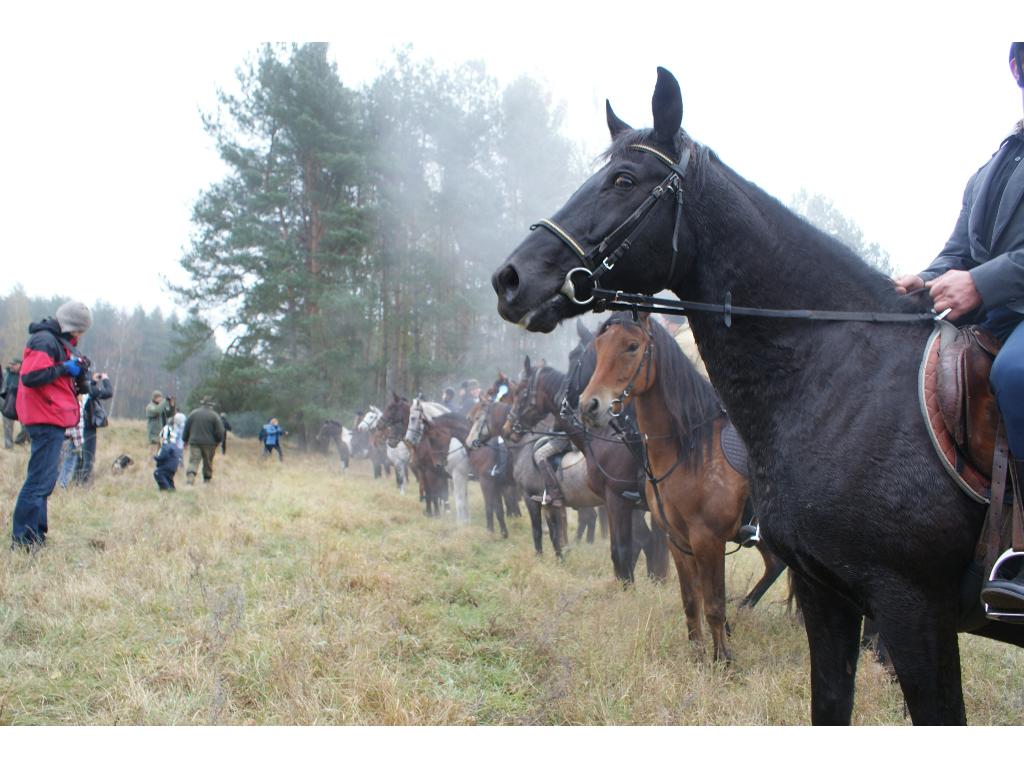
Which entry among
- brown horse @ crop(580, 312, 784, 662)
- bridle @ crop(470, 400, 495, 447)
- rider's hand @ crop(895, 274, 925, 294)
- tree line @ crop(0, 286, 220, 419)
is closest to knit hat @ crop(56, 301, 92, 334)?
brown horse @ crop(580, 312, 784, 662)

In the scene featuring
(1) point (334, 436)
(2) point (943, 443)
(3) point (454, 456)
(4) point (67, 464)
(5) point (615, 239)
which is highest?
(5) point (615, 239)

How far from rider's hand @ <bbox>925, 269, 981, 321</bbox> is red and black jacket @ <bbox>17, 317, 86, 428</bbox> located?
21.2 ft

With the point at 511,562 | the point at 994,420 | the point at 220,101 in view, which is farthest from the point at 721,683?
the point at 220,101

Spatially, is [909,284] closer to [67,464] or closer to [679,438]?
[679,438]

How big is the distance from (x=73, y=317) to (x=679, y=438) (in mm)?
5634

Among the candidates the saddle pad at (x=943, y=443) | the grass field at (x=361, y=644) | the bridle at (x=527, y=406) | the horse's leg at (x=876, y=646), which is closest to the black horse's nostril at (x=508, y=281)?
the saddle pad at (x=943, y=443)

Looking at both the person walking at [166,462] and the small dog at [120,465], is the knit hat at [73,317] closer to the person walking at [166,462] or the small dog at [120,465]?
the person walking at [166,462]

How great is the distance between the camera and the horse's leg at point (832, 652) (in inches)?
86.6

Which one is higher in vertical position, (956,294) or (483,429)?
(956,294)

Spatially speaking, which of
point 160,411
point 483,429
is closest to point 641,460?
point 483,429

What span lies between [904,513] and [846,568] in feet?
0.80

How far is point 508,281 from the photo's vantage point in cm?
221

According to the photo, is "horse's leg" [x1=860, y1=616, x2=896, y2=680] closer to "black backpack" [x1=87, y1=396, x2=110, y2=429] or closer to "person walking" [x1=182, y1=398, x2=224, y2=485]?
"black backpack" [x1=87, y1=396, x2=110, y2=429]

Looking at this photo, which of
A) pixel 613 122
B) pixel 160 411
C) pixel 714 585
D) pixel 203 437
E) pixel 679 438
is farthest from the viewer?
pixel 160 411
